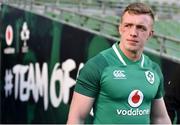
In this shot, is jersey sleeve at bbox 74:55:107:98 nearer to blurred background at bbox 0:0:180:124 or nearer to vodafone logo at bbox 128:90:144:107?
vodafone logo at bbox 128:90:144:107

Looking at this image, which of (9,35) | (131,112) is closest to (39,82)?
(9,35)

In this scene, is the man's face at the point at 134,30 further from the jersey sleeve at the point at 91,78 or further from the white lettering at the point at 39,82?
the white lettering at the point at 39,82

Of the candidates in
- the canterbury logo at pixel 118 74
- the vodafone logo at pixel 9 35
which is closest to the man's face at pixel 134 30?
the canterbury logo at pixel 118 74

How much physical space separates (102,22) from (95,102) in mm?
4736

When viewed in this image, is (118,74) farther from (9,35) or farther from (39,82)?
(9,35)

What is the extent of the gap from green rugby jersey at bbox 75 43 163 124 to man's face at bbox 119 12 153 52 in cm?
6

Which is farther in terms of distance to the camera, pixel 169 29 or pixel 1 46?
pixel 1 46

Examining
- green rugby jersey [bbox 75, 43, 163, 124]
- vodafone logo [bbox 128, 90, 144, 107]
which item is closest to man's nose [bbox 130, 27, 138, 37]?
green rugby jersey [bbox 75, 43, 163, 124]

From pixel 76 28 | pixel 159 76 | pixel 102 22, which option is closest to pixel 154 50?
pixel 102 22

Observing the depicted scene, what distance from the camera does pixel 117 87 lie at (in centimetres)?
225

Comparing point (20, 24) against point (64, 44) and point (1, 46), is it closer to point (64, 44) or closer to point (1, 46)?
point (1, 46)

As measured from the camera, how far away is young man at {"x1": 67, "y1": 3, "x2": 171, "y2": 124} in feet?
7.36

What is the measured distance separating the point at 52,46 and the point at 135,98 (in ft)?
18.8

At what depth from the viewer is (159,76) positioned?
2.42 metres
